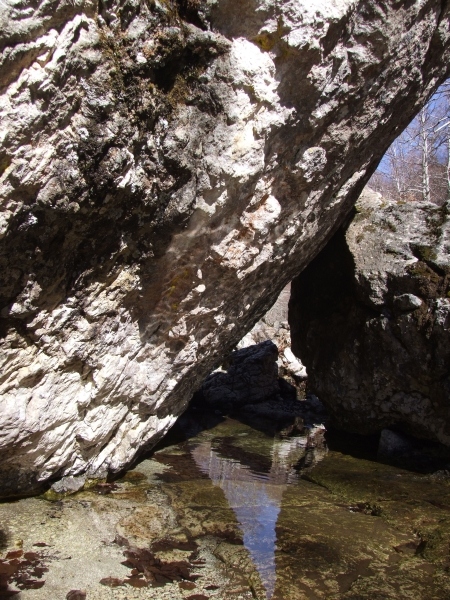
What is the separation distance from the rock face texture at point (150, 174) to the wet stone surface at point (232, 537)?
57 centimetres

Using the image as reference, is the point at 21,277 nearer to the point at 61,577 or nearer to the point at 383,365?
the point at 61,577

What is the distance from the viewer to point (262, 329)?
588 inches

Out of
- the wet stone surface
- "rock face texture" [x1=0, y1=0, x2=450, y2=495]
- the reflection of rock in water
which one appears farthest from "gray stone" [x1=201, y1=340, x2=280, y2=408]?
"rock face texture" [x1=0, y1=0, x2=450, y2=495]

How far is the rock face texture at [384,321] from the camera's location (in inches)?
250

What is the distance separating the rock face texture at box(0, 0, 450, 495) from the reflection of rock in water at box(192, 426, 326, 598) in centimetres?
110

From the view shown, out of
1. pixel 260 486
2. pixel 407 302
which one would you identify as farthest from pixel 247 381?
pixel 260 486

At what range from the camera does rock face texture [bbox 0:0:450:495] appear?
2.99 m

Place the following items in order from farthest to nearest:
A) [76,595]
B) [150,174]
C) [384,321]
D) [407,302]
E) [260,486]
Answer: [384,321] < [407,302] < [260,486] < [150,174] < [76,595]

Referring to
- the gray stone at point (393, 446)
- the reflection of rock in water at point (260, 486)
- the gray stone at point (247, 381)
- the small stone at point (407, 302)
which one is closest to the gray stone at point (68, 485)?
the reflection of rock in water at point (260, 486)

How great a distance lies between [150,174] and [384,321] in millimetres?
4244

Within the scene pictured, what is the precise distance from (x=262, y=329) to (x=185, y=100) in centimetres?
1157

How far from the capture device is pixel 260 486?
540cm

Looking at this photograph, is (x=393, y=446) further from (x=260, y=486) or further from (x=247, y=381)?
(x=247, y=381)

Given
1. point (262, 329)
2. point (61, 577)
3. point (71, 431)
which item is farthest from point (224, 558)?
point (262, 329)
